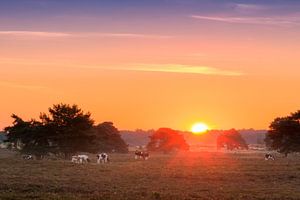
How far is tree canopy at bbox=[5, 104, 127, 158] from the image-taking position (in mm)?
90250

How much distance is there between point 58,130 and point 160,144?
7405 centimetres

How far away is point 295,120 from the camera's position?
357ft

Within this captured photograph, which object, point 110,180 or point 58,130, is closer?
point 110,180

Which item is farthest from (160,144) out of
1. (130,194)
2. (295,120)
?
(130,194)

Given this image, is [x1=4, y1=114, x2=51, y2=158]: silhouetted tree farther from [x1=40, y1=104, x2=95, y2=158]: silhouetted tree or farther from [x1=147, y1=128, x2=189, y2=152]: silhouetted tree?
[x1=147, y1=128, x2=189, y2=152]: silhouetted tree

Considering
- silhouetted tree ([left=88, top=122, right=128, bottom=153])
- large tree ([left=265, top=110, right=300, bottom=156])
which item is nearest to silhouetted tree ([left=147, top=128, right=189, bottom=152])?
silhouetted tree ([left=88, top=122, right=128, bottom=153])

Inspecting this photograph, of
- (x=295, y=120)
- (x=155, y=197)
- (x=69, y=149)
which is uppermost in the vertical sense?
(x=295, y=120)

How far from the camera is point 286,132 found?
11069 cm

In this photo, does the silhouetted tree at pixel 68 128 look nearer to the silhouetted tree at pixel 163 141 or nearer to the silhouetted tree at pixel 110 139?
the silhouetted tree at pixel 110 139

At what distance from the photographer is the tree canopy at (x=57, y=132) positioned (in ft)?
296

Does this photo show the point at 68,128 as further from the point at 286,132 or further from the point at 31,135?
the point at 286,132

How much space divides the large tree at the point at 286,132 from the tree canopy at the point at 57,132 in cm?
4045

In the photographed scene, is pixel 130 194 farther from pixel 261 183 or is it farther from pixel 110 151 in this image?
pixel 110 151

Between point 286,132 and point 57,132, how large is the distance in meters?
47.8
